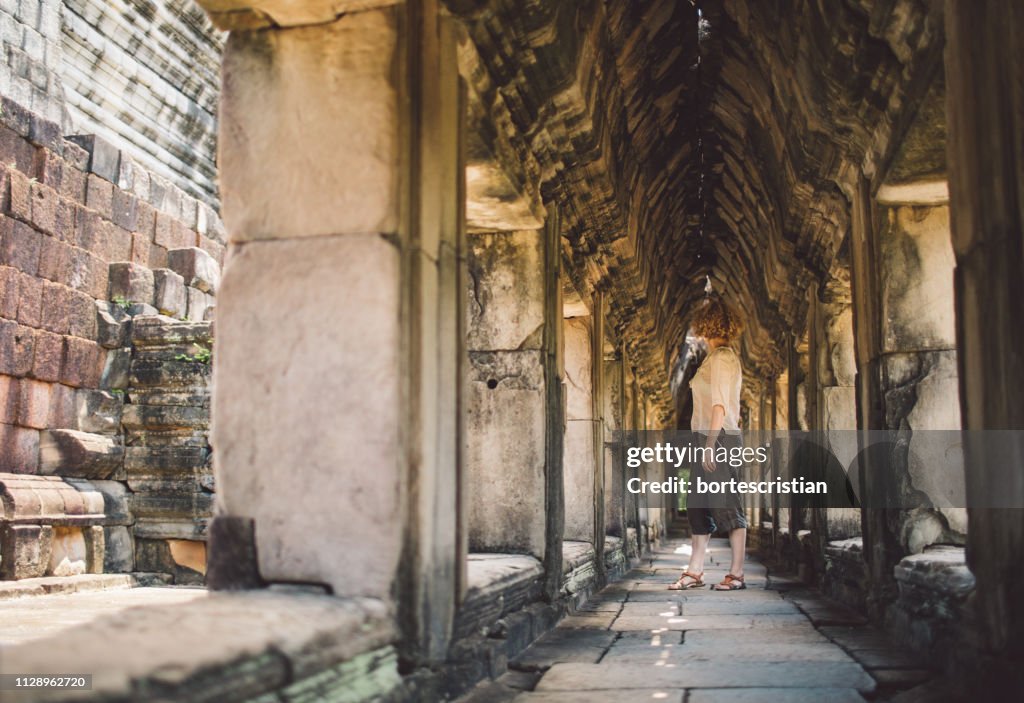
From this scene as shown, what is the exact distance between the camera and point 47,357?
8.61m

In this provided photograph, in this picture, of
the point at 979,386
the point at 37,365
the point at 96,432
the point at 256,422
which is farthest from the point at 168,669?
the point at 96,432

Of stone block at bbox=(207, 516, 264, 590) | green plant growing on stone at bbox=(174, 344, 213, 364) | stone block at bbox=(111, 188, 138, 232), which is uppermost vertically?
stone block at bbox=(111, 188, 138, 232)

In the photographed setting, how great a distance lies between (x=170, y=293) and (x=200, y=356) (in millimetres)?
956

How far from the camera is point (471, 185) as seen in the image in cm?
476

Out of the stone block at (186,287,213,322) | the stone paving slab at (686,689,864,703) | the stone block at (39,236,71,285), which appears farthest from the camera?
the stone block at (186,287,213,322)

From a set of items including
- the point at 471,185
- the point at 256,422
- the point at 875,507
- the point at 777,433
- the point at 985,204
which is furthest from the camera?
the point at 777,433

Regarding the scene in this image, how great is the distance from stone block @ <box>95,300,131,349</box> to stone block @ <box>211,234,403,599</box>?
6.93 metres

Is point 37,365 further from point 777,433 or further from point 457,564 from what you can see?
point 777,433

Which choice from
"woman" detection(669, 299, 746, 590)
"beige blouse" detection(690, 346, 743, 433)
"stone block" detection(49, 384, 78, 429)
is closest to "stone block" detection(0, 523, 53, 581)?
"stone block" detection(49, 384, 78, 429)

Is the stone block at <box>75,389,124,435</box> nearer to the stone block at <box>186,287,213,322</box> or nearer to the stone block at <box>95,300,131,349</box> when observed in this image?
the stone block at <box>95,300,131,349</box>

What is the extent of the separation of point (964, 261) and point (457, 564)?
2.01 metres

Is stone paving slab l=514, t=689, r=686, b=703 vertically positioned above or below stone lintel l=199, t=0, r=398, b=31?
below

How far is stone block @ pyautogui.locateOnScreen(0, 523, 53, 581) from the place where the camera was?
24.6ft

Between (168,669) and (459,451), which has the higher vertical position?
(459,451)
